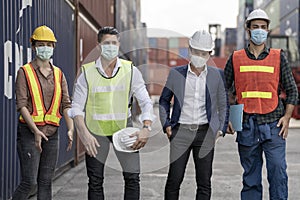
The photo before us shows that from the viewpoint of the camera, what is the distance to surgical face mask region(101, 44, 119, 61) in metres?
3.98

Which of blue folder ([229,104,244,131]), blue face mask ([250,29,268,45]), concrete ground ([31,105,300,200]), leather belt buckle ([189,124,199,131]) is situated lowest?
concrete ground ([31,105,300,200])

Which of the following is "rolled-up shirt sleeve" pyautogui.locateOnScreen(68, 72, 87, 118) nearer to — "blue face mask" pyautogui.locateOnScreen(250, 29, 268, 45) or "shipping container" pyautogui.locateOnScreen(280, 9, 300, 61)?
"blue face mask" pyautogui.locateOnScreen(250, 29, 268, 45)

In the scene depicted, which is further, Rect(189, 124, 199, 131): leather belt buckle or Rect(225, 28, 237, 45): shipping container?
Rect(225, 28, 237, 45): shipping container

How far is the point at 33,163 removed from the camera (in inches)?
158

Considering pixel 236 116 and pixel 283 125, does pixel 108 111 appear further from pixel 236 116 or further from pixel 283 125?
pixel 283 125

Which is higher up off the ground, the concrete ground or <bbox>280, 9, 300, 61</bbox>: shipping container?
<bbox>280, 9, 300, 61</bbox>: shipping container

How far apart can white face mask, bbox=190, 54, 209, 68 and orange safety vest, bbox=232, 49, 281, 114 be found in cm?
44

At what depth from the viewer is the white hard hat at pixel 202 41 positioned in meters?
4.20

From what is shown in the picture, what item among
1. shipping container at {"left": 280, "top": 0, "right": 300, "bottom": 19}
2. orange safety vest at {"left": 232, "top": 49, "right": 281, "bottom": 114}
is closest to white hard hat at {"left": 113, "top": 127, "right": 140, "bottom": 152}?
orange safety vest at {"left": 232, "top": 49, "right": 281, "bottom": 114}

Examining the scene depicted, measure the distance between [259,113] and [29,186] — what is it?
2035mm

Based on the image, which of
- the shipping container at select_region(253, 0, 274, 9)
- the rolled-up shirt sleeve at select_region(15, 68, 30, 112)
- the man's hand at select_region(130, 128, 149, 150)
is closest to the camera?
Answer: the man's hand at select_region(130, 128, 149, 150)

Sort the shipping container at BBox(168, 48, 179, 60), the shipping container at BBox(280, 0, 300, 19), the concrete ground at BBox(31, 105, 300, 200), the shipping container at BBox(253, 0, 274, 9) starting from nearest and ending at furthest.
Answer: the shipping container at BBox(168, 48, 179, 60)
the concrete ground at BBox(31, 105, 300, 200)
the shipping container at BBox(280, 0, 300, 19)
the shipping container at BBox(253, 0, 274, 9)

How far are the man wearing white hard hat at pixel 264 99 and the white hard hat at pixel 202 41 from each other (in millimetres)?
470

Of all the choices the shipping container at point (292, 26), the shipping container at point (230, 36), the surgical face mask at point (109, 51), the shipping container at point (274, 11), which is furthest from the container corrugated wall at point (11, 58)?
the shipping container at point (230, 36)
